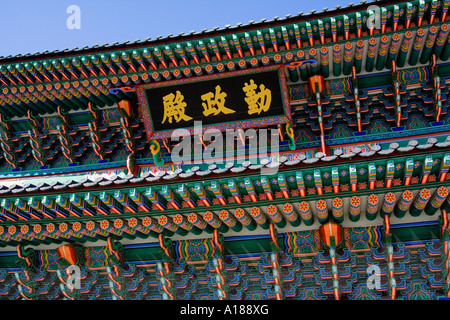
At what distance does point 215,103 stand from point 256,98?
101 centimetres

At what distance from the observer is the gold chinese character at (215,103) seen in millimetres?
10055

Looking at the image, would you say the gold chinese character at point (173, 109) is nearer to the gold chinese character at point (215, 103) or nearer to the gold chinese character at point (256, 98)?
the gold chinese character at point (215, 103)

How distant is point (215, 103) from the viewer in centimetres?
1011

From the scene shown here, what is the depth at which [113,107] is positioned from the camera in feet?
35.7

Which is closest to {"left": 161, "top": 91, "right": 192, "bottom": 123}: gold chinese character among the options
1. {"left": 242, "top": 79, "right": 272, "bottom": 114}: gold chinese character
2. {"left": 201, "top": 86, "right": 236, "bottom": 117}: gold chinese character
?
{"left": 201, "top": 86, "right": 236, "bottom": 117}: gold chinese character

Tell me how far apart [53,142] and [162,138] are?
328cm

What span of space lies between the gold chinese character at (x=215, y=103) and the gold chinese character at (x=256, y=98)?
0.48 meters

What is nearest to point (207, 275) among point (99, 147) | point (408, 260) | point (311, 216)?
point (311, 216)

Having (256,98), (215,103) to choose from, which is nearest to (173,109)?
(215,103)

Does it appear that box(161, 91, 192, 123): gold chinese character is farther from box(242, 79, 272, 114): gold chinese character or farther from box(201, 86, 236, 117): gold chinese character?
box(242, 79, 272, 114): gold chinese character

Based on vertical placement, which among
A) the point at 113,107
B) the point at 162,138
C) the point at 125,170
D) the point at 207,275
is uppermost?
the point at 113,107

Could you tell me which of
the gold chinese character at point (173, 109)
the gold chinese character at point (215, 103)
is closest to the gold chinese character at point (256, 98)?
the gold chinese character at point (215, 103)

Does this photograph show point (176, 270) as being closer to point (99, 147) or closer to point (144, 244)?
point (144, 244)

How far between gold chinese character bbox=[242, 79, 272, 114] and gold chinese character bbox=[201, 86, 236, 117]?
0.48 meters
